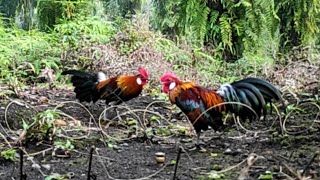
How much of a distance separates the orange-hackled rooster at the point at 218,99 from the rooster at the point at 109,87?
3.81 feet

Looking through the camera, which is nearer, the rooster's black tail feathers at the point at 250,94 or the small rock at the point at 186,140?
the rooster's black tail feathers at the point at 250,94

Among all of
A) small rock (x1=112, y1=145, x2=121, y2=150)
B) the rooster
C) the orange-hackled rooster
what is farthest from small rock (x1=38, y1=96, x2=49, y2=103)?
the orange-hackled rooster

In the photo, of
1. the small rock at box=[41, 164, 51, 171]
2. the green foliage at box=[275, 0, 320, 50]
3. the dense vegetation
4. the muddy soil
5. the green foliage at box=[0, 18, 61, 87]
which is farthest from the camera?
the green foliage at box=[275, 0, 320, 50]

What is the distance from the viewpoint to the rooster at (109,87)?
5281 millimetres

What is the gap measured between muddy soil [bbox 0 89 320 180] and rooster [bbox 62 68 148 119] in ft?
0.73

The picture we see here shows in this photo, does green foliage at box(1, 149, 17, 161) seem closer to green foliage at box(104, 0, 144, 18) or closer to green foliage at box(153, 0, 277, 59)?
green foliage at box(153, 0, 277, 59)

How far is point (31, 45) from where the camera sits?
8.40 metres

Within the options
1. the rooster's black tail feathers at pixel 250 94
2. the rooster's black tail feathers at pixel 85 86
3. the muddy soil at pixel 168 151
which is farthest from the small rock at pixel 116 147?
the rooster's black tail feathers at pixel 85 86

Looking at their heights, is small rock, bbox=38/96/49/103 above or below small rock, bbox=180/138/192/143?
above

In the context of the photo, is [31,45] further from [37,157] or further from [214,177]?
[214,177]

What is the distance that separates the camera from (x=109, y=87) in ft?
17.6

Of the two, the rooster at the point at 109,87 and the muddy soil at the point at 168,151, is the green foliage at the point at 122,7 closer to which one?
the rooster at the point at 109,87

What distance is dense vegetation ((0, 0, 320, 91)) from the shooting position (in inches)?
321

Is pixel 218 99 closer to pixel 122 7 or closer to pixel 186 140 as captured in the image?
pixel 186 140
